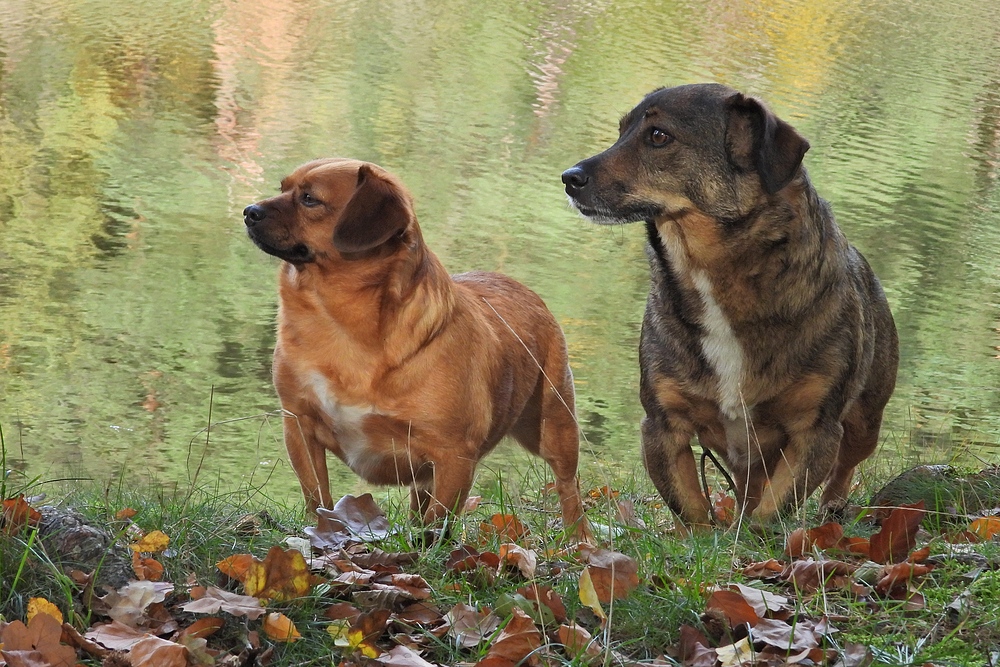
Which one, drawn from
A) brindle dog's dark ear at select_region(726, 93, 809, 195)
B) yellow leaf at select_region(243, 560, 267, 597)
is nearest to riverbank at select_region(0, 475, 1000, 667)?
yellow leaf at select_region(243, 560, 267, 597)

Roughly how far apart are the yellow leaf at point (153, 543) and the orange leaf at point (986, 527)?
2477 millimetres

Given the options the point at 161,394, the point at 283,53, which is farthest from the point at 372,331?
the point at 283,53

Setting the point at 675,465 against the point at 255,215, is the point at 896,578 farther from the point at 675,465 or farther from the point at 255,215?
the point at 255,215

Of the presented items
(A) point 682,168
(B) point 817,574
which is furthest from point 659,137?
(B) point 817,574

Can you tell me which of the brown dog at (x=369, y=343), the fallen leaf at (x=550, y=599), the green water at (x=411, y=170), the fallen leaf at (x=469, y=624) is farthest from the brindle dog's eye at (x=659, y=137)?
the fallen leaf at (x=469, y=624)

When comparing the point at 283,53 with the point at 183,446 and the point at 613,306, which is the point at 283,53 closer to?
the point at 613,306

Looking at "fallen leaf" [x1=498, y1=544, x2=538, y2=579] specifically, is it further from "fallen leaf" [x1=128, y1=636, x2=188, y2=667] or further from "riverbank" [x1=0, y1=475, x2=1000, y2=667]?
"fallen leaf" [x1=128, y1=636, x2=188, y2=667]

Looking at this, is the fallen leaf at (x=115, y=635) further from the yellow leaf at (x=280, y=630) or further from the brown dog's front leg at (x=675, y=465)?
the brown dog's front leg at (x=675, y=465)

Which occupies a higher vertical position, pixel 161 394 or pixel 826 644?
pixel 826 644

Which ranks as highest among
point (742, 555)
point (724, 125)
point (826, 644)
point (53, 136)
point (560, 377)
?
point (724, 125)

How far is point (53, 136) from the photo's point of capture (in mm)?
15688

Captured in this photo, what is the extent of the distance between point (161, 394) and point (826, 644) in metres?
6.63

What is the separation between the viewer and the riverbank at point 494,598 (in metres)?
2.67

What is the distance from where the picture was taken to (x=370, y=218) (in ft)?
14.9
